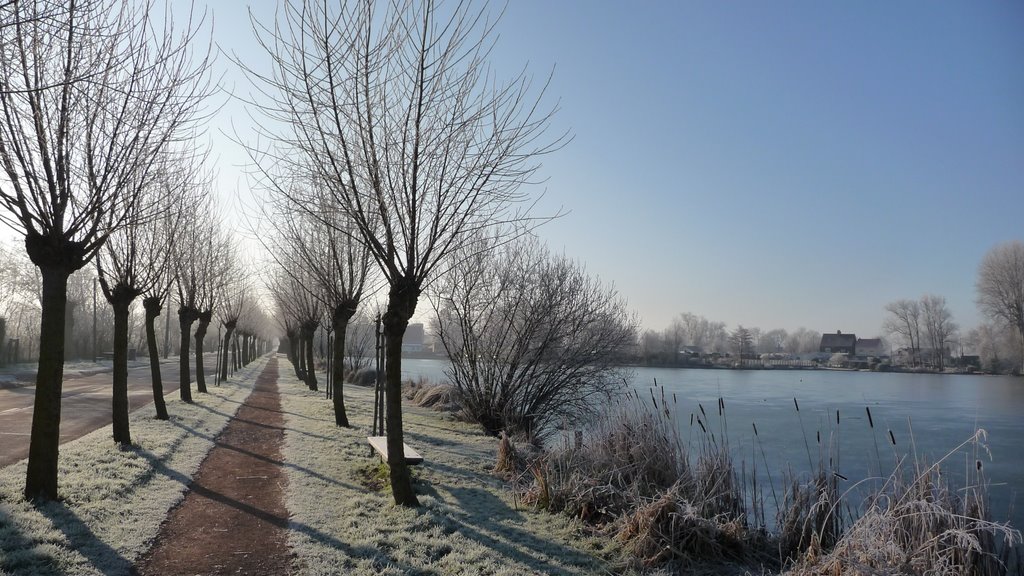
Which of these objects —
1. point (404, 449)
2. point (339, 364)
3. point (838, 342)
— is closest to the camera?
point (404, 449)

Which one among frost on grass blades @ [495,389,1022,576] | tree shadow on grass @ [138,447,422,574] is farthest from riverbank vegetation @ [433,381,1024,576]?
tree shadow on grass @ [138,447,422,574]

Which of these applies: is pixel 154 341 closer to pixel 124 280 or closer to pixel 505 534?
pixel 124 280

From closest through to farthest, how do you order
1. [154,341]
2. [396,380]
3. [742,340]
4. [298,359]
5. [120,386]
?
[396,380]
[120,386]
[154,341]
[298,359]
[742,340]

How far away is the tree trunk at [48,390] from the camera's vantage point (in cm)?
583

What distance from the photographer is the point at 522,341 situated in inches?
580

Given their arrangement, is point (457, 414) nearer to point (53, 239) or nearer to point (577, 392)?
point (577, 392)

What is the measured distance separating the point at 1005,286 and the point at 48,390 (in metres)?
47.7

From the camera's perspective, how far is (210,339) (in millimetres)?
82000

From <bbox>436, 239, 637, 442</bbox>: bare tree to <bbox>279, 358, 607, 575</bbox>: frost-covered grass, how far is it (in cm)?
519

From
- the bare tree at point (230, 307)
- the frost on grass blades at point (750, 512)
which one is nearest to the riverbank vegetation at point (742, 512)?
the frost on grass blades at point (750, 512)

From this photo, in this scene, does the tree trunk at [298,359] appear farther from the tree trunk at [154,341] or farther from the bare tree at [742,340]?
the bare tree at [742,340]

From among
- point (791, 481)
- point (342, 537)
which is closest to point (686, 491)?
point (791, 481)

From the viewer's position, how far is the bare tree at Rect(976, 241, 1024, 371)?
37919 millimetres

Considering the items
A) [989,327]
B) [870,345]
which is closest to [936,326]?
[989,327]
